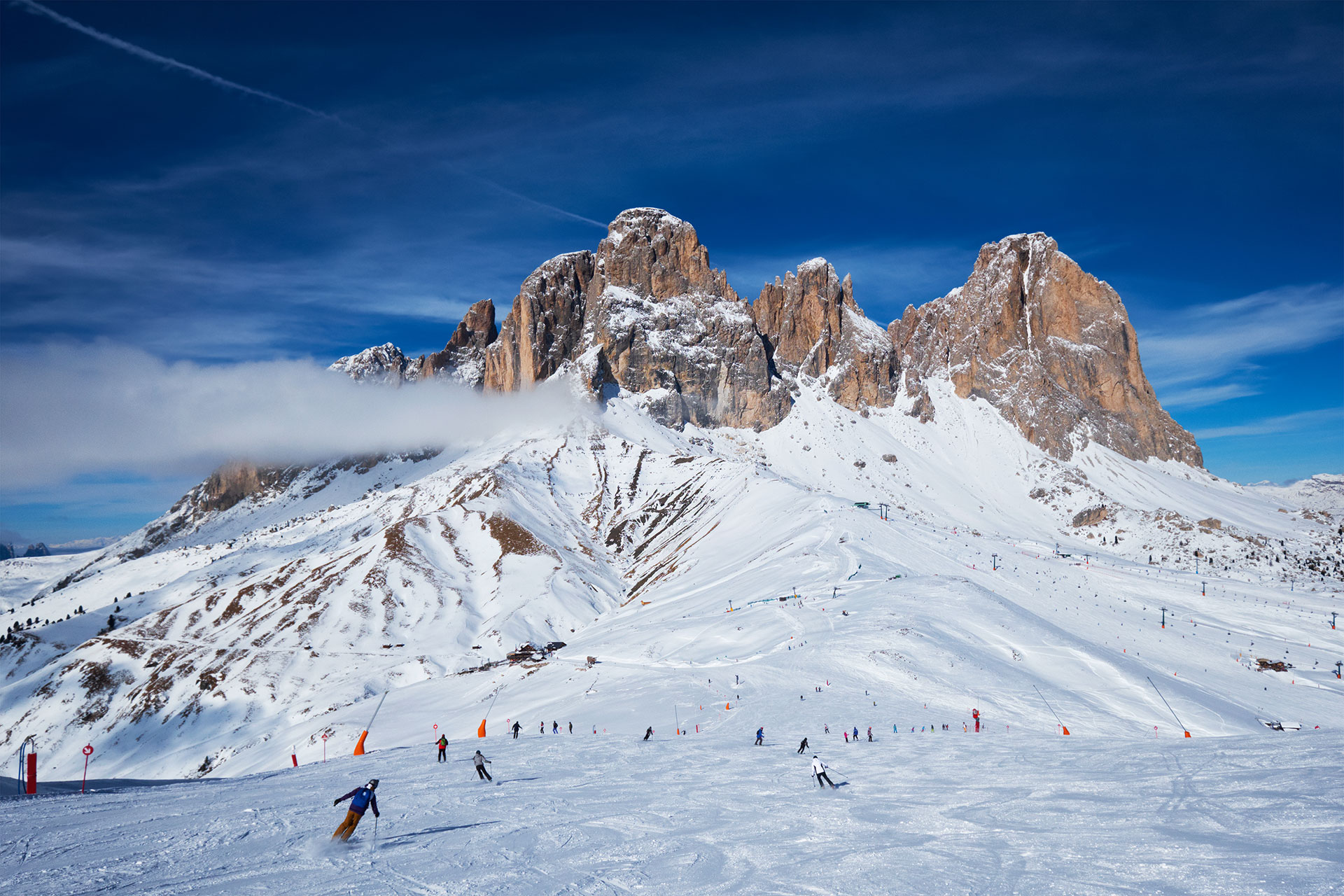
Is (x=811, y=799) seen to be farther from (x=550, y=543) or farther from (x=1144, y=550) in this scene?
(x=1144, y=550)

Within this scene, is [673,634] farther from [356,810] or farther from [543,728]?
[356,810]

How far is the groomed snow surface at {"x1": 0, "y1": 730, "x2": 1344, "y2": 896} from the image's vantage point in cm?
1600

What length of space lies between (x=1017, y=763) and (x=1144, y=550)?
660ft

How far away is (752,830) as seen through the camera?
2059 centimetres

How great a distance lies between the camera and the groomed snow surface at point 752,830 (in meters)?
16.0

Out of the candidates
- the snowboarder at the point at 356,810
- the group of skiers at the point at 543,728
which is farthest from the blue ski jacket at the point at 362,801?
the group of skiers at the point at 543,728

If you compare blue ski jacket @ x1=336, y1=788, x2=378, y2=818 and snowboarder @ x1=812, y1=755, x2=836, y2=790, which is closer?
blue ski jacket @ x1=336, y1=788, x2=378, y2=818

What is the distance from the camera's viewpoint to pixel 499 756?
35.8 metres

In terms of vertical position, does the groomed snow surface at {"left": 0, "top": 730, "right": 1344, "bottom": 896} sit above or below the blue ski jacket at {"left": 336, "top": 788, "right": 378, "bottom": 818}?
below

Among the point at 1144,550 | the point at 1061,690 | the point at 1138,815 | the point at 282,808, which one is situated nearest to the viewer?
the point at 1138,815

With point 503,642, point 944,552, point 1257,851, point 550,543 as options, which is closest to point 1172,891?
point 1257,851

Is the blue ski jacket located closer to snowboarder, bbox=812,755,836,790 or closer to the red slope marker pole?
snowboarder, bbox=812,755,836,790

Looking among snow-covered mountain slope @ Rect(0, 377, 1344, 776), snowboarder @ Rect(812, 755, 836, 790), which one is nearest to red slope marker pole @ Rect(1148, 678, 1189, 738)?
snow-covered mountain slope @ Rect(0, 377, 1344, 776)

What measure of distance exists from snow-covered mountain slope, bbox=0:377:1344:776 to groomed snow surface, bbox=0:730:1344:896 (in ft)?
54.7
